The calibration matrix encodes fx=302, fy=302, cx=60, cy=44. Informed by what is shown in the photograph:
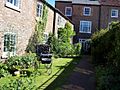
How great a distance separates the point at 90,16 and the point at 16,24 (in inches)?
1249

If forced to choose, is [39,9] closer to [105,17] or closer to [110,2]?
[105,17]

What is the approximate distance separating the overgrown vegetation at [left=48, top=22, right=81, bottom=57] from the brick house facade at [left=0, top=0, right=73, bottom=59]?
6586mm

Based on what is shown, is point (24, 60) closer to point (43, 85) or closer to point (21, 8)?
point (21, 8)

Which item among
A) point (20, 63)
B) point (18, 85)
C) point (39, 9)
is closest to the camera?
point (18, 85)

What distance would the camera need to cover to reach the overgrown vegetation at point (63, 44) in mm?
30248

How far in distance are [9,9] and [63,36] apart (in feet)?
61.5

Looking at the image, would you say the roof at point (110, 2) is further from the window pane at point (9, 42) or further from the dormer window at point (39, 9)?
the window pane at point (9, 42)

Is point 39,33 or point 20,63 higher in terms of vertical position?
point 39,33

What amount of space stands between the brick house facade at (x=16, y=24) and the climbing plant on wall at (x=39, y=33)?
1.60 ft

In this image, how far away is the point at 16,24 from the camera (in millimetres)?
18641

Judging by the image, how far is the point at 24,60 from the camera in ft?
57.8

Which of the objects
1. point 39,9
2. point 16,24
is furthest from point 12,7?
point 39,9

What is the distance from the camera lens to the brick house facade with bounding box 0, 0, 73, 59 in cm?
1672

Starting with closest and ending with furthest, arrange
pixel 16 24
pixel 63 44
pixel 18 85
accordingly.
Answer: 1. pixel 18 85
2. pixel 16 24
3. pixel 63 44
